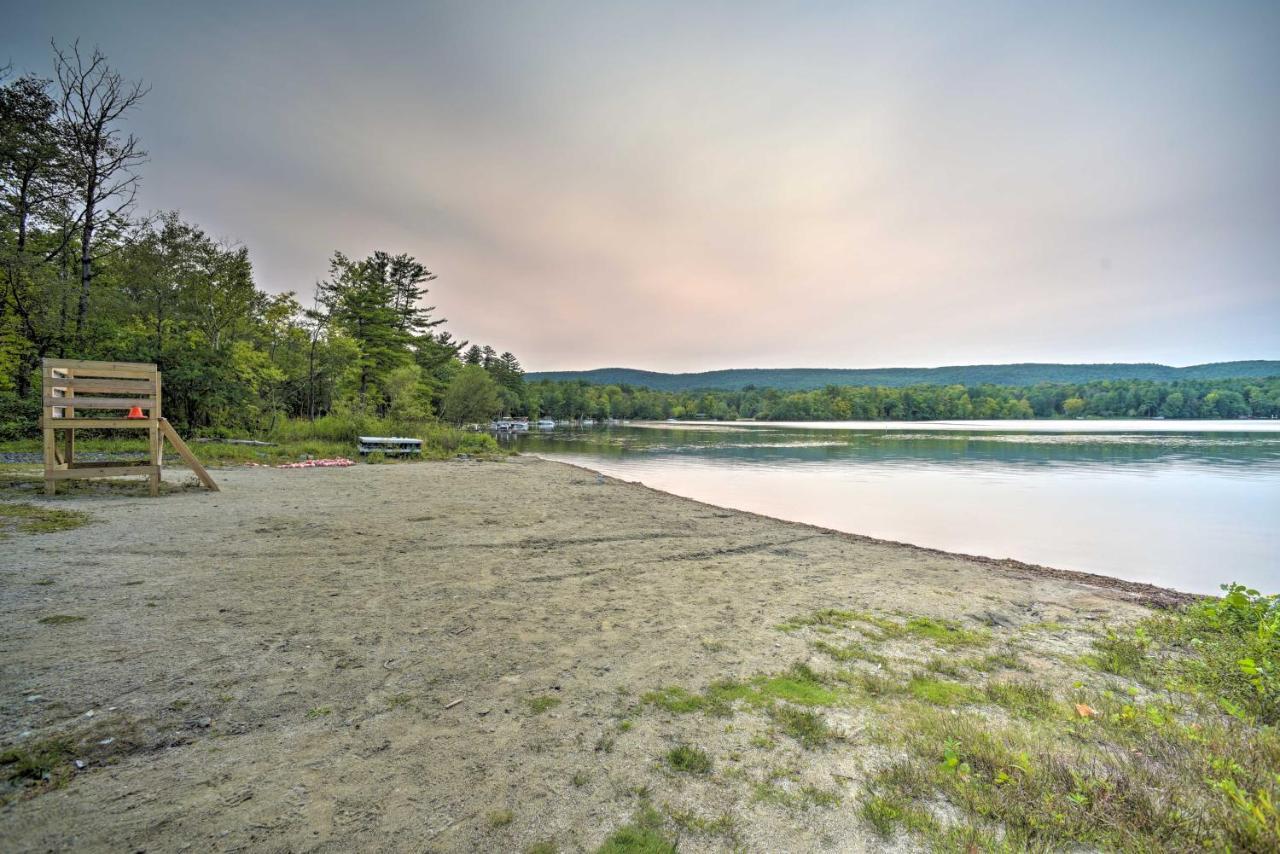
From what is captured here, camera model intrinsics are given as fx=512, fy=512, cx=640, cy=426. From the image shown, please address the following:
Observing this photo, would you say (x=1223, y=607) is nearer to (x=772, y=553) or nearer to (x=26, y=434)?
(x=772, y=553)

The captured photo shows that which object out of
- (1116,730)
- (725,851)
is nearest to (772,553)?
(1116,730)

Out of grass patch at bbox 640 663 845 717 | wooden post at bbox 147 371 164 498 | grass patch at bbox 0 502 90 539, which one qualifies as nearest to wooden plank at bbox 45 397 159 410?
wooden post at bbox 147 371 164 498

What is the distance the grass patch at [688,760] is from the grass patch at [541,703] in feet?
2.91

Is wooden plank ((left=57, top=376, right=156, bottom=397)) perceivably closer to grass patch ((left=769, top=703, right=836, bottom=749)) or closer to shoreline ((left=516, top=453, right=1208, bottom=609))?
grass patch ((left=769, top=703, right=836, bottom=749))

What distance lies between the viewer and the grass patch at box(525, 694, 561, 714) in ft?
11.0

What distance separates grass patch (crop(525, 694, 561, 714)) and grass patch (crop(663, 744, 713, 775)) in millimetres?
888

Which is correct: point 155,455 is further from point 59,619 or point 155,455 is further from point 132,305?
point 132,305

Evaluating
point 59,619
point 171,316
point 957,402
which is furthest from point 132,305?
point 957,402

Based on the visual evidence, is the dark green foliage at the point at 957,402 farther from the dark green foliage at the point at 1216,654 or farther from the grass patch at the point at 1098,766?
the grass patch at the point at 1098,766

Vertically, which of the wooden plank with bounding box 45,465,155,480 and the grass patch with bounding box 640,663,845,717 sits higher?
the wooden plank with bounding box 45,465,155,480

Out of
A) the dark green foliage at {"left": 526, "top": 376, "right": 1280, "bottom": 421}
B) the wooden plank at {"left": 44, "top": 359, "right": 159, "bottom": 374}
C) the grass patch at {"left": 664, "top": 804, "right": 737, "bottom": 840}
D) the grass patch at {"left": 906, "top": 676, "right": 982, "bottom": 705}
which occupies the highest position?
the dark green foliage at {"left": 526, "top": 376, "right": 1280, "bottom": 421}

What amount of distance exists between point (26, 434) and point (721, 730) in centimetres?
2408

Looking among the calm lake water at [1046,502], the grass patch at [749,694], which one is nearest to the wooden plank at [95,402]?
the grass patch at [749,694]

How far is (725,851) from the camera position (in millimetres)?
2207
